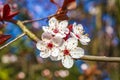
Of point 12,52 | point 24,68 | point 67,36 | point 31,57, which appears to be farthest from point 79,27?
point 12,52

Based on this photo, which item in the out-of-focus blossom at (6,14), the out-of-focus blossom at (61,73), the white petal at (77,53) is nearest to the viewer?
the white petal at (77,53)

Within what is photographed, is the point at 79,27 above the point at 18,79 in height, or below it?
above

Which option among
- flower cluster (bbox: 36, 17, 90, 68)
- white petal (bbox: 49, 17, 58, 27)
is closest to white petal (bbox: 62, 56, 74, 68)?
flower cluster (bbox: 36, 17, 90, 68)

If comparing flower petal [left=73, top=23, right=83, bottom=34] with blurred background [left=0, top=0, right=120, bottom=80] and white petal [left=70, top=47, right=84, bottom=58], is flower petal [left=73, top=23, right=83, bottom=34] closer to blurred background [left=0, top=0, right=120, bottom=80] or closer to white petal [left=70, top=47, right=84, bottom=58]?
white petal [left=70, top=47, right=84, bottom=58]

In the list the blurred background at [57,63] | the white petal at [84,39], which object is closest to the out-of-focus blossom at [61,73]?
the blurred background at [57,63]

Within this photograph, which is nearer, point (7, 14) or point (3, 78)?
point (7, 14)

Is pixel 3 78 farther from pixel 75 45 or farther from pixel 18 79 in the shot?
pixel 75 45

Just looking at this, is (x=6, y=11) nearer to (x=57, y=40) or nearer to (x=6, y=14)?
(x=6, y=14)

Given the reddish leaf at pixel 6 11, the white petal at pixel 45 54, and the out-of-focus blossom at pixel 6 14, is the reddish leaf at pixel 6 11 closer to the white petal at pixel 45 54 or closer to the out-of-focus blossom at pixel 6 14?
the out-of-focus blossom at pixel 6 14
